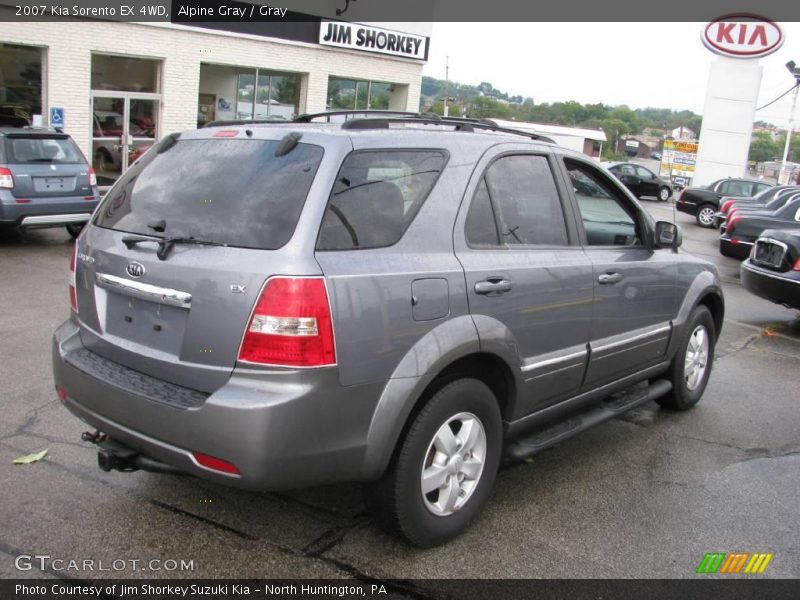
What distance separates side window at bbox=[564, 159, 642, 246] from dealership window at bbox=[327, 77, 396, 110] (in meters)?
17.0

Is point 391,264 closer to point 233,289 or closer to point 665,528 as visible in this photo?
point 233,289

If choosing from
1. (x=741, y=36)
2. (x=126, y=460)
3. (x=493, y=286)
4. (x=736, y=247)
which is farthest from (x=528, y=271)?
(x=741, y=36)

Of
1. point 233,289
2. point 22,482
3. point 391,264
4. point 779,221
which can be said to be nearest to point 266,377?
point 233,289

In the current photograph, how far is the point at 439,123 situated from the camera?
408 cm

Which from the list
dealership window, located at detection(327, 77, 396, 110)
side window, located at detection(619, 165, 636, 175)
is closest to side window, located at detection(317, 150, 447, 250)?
dealership window, located at detection(327, 77, 396, 110)

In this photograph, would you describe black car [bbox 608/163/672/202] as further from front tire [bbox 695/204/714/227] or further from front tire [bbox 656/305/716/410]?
front tire [bbox 656/305/716/410]

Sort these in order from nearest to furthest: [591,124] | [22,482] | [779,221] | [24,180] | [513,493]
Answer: [22,482]
[513,493]
[24,180]
[779,221]
[591,124]

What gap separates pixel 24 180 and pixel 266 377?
29.6 ft

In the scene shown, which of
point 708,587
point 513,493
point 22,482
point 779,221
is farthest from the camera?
point 779,221

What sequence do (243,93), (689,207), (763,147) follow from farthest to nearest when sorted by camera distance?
(763,147) < (689,207) < (243,93)

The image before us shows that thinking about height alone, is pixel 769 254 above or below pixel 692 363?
above

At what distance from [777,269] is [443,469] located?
712 centimetres

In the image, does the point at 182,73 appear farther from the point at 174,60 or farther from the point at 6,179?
the point at 6,179

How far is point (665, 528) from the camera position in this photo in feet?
12.9
